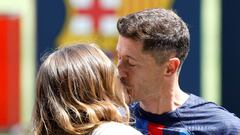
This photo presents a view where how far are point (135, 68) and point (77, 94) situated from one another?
45cm

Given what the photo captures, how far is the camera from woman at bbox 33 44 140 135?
2.17 meters

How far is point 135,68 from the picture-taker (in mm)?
2594

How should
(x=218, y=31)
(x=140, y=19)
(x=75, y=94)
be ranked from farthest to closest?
(x=218, y=31), (x=140, y=19), (x=75, y=94)

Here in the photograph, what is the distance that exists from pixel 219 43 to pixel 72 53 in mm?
4827

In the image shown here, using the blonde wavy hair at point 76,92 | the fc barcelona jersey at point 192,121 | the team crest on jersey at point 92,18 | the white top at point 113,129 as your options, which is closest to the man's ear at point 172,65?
the fc barcelona jersey at point 192,121

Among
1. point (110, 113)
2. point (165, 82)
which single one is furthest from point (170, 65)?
point (110, 113)

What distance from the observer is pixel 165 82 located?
2643 millimetres

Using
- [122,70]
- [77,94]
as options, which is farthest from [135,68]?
[77,94]

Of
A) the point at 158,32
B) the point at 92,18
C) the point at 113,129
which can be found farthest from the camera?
the point at 92,18

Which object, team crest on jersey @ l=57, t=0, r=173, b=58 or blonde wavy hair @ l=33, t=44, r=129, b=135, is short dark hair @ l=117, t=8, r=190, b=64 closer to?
blonde wavy hair @ l=33, t=44, r=129, b=135

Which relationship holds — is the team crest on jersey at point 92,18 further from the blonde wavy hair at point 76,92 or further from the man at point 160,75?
the blonde wavy hair at point 76,92

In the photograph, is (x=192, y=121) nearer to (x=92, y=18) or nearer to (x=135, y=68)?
(x=135, y=68)

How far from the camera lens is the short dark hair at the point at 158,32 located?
2566mm

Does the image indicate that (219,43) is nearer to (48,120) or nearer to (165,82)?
(165,82)
